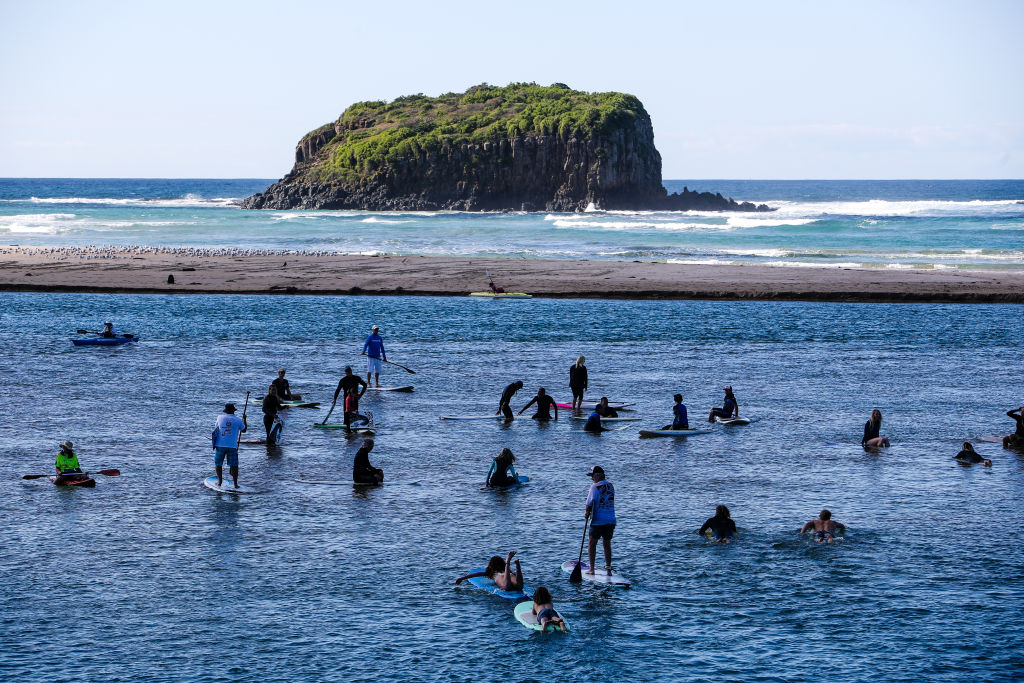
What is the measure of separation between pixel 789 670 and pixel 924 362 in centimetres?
3106

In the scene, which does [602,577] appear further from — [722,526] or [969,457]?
[969,457]

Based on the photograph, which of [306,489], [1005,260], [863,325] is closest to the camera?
[306,489]

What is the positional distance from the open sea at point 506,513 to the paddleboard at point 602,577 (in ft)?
0.98

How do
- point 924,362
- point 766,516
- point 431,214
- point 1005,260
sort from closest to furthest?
point 766,516
point 924,362
point 1005,260
point 431,214

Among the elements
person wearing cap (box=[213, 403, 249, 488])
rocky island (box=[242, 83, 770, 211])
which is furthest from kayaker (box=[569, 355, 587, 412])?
rocky island (box=[242, 83, 770, 211])

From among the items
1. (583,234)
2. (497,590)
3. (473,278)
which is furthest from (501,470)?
(583,234)

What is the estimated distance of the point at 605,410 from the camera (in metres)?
31.7

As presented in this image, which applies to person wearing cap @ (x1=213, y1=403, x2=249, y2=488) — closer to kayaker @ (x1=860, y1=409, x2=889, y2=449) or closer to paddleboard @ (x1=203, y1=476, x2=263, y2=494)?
paddleboard @ (x1=203, y1=476, x2=263, y2=494)

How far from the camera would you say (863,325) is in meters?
53.6

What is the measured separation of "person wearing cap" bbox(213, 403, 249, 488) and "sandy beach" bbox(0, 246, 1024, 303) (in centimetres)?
4204

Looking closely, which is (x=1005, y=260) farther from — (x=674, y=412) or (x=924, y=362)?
(x=674, y=412)

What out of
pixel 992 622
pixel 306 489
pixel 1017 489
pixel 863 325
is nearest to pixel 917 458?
pixel 1017 489

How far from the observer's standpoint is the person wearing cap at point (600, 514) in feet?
61.2

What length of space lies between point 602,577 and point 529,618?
2.15 m
